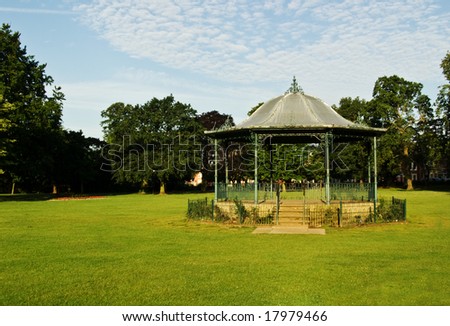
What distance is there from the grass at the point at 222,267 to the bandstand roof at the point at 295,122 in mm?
4924

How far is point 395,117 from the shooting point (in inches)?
2685

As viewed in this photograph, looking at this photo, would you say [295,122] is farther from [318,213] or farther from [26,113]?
[26,113]

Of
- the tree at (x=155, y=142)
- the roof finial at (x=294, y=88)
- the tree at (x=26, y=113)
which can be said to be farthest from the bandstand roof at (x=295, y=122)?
the tree at (x=155, y=142)

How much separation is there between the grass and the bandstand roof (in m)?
4.92

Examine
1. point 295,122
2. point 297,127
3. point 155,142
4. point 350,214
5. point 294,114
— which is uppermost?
point 155,142

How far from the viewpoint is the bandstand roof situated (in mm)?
21656

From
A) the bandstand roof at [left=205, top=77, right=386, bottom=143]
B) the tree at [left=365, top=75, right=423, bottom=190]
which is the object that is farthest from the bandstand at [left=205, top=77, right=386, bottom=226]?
the tree at [left=365, top=75, right=423, bottom=190]

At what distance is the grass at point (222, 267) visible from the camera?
8.67m

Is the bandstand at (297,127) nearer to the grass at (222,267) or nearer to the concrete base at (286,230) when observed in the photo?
the concrete base at (286,230)

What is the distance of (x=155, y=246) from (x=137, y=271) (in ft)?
13.3

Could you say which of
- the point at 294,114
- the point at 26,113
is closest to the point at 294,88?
the point at 294,114

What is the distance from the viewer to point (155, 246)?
15055mm

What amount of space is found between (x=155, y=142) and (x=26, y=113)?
1743cm
